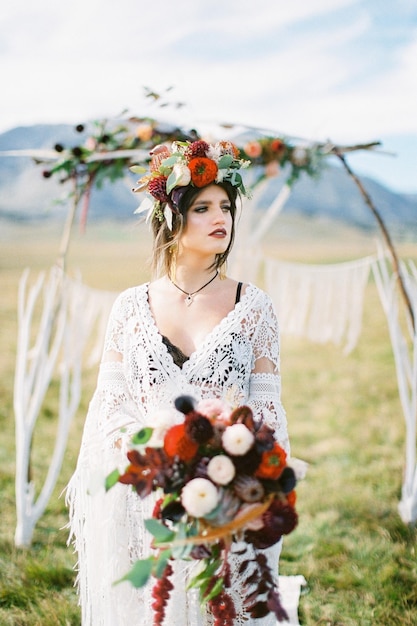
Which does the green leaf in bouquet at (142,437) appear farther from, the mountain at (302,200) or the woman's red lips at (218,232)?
the mountain at (302,200)

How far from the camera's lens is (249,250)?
4324 millimetres

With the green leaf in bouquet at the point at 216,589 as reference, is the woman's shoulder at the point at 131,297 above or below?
above

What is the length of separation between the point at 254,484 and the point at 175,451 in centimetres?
20

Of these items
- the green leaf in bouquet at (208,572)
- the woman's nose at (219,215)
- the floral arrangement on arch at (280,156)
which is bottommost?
the green leaf in bouquet at (208,572)

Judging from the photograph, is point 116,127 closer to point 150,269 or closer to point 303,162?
point 303,162

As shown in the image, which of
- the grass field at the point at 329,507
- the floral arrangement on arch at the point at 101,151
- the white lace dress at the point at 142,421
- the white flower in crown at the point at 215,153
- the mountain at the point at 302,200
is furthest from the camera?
the mountain at the point at 302,200

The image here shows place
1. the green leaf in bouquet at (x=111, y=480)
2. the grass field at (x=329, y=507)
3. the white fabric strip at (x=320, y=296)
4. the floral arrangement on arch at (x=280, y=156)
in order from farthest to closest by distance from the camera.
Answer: the white fabric strip at (x=320, y=296)
the floral arrangement on arch at (x=280, y=156)
the grass field at (x=329, y=507)
the green leaf in bouquet at (x=111, y=480)

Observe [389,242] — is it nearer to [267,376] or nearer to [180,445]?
[267,376]

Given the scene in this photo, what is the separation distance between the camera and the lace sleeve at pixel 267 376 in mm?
1949

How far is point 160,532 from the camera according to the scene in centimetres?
143

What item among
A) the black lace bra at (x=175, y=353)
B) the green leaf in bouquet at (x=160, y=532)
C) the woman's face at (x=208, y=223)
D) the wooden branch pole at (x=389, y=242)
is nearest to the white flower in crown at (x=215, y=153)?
the woman's face at (x=208, y=223)

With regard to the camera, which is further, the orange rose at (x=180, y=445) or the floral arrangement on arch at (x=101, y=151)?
the floral arrangement on arch at (x=101, y=151)

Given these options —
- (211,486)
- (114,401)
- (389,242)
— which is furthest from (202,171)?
(389,242)

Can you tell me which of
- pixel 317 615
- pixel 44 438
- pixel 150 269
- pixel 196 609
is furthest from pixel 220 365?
pixel 44 438
